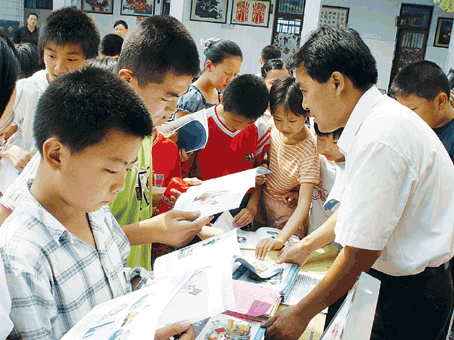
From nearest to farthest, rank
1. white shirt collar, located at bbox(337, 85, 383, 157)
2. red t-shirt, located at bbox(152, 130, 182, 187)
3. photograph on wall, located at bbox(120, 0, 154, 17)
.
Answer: white shirt collar, located at bbox(337, 85, 383, 157), red t-shirt, located at bbox(152, 130, 182, 187), photograph on wall, located at bbox(120, 0, 154, 17)

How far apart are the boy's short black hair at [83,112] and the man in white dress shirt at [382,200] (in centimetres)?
62

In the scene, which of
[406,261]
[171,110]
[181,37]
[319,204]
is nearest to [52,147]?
[171,110]

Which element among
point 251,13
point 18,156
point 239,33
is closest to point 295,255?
point 18,156

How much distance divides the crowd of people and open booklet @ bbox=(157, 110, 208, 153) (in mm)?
49

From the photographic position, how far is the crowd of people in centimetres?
80

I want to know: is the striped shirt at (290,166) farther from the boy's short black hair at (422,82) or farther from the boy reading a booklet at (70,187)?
the boy reading a booklet at (70,187)

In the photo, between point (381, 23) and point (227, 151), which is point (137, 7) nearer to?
point (381, 23)

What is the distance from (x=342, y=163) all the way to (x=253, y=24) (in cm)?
730

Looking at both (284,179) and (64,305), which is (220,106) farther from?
(64,305)

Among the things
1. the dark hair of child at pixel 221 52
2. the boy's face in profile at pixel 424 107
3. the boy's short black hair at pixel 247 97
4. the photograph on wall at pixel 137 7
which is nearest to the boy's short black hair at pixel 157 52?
the boy's short black hair at pixel 247 97

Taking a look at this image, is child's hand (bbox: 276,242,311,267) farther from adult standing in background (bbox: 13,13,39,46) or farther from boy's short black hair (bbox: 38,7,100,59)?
adult standing in background (bbox: 13,13,39,46)

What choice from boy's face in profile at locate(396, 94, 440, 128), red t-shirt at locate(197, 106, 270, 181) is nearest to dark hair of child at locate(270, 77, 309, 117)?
red t-shirt at locate(197, 106, 270, 181)

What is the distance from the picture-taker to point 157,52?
127cm

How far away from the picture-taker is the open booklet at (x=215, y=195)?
129 cm
